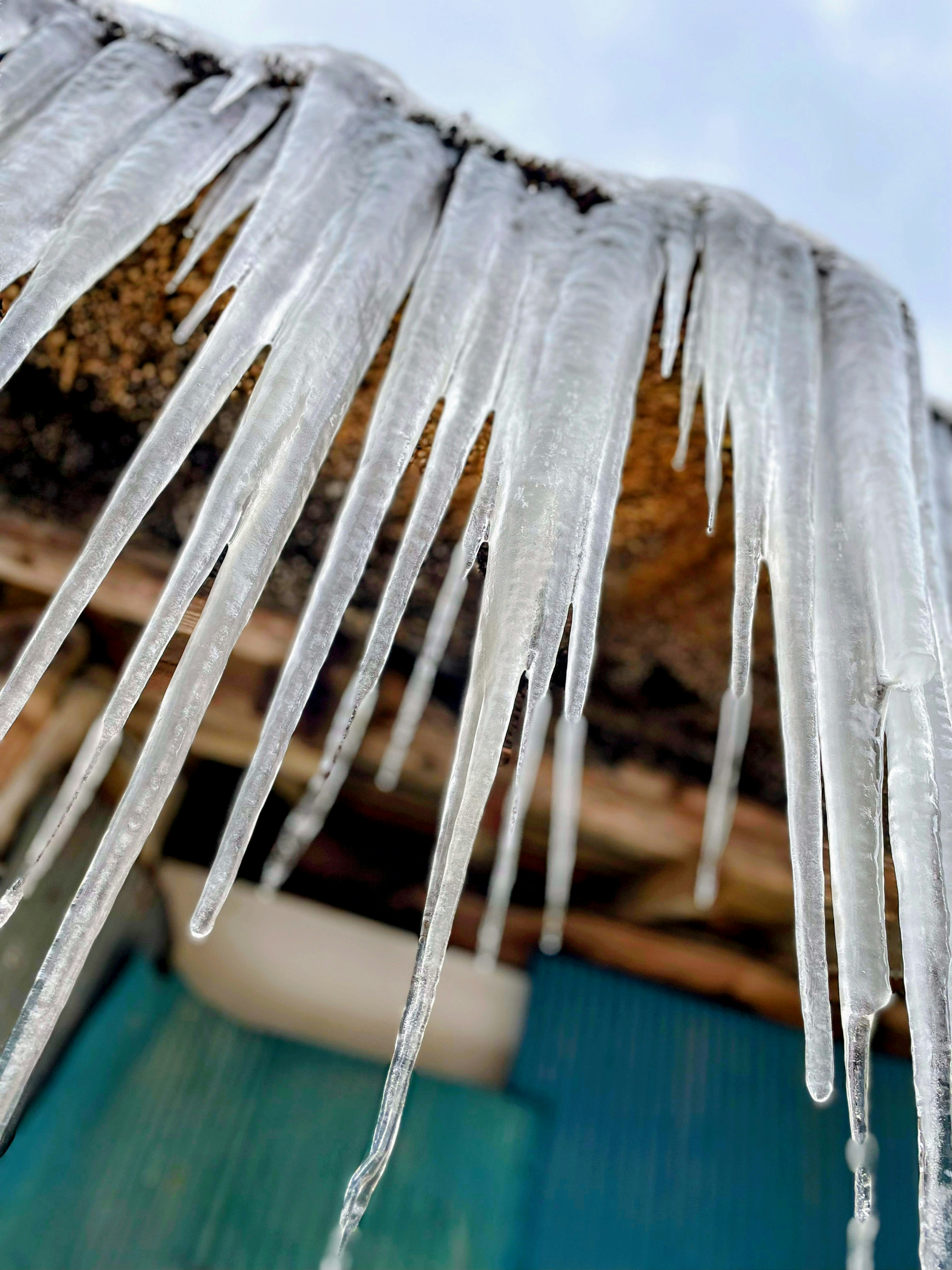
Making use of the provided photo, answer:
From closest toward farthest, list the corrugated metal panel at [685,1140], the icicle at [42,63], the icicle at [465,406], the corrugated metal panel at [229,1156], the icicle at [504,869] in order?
1. the icicle at [465,406]
2. the icicle at [42,63]
3. the corrugated metal panel at [229,1156]
4. the corrugated metal panel at [685,1140]
5. the icicle at [504,869]

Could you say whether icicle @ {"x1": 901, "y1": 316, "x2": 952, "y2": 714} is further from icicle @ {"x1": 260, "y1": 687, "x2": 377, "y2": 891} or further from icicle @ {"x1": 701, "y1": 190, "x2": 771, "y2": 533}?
icicle @ {"x1": 260, "y1": 687, "x2": 377, "y2": 891}

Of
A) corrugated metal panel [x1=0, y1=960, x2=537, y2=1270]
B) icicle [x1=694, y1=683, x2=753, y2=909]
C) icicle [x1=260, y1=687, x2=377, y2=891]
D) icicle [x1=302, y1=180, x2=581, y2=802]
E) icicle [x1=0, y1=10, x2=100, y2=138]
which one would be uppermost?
icicle [x1=0, y1=10, x2=100, y2=138]

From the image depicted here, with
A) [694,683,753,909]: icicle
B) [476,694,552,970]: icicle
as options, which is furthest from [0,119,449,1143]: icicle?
[694,683,753,909]: icicle

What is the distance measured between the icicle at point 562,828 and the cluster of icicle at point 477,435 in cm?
89

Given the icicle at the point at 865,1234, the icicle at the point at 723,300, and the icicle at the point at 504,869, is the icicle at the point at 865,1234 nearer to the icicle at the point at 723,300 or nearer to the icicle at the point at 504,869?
the icicle at the point at 504,869

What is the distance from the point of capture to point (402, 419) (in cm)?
110

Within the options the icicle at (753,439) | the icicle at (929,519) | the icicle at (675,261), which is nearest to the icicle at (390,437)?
the icicle at (675,261)

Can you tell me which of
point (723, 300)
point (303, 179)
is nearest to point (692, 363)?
point (723, 300)

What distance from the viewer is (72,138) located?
1.21 m

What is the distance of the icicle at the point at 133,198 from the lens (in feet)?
3.37

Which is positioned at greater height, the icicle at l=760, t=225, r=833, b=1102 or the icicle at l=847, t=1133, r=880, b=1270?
the icicle at l=760, t=225, r=833, b=1102

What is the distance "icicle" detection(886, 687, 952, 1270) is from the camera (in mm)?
847

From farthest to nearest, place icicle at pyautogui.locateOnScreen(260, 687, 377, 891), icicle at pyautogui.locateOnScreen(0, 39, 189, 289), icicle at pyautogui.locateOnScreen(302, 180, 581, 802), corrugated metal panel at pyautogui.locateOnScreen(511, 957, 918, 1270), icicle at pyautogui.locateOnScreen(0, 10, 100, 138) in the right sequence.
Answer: icicle at pyautogui.locateOnScreen(260, 687, 377, 891) → corrugated metal panel at pyautogui.locateOnScreen(511, 957, 918, 1270) → icicle at pyautogui.locateOnScreen(0, 10, 100, 138) → icicle at pyautogui.locateOnScreen(0, 39, 189, 289) → icicle at pyautogui.locateOnScreen(302, 180, 581, 802)

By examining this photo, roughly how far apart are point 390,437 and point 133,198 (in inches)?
19.8
